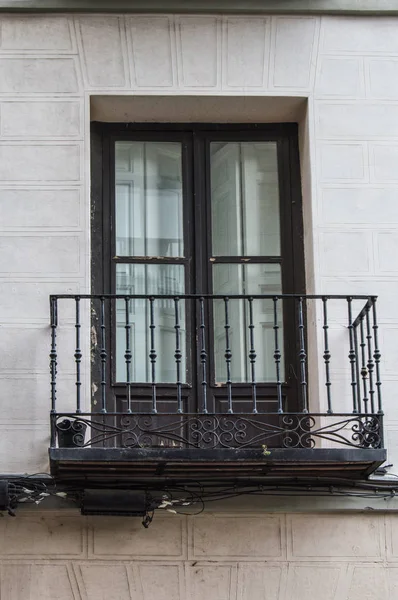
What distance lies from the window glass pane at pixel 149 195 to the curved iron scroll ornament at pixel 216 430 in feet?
5.01

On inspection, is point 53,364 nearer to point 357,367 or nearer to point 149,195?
point 149,195

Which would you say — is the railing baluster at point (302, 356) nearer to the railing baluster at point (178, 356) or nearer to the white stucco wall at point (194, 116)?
the white stucco wall at point (194, 116)

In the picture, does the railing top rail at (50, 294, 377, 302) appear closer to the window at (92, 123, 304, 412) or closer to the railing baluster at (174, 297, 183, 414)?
the railing baluster at (174, 297, 183, 414)

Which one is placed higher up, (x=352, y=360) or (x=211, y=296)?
(x=211, y=296)

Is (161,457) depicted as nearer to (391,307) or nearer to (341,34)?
(391,307)

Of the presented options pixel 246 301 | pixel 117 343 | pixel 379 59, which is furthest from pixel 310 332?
pixel 379 59

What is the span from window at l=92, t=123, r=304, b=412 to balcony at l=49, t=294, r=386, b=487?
0.06 ft

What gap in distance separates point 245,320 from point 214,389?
66cm

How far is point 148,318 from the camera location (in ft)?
36.2

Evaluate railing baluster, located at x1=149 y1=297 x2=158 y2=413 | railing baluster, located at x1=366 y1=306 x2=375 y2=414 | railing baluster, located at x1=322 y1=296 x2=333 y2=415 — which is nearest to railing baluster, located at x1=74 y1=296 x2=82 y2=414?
railing baluster, located at x1=149 y1=297 x2=158 y2=413

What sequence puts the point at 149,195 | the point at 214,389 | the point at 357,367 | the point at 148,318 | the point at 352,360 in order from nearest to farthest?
the point at 352,360 < the point at 357,367 < the point at 214,389 < the point at 148,318 < the point at 149,195

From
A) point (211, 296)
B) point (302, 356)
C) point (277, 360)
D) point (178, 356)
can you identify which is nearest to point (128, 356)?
point (178, 356)

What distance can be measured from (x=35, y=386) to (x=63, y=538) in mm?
1146

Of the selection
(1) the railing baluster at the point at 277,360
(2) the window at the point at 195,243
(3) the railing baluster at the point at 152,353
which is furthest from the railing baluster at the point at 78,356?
(1) the railing baluster at the point at 277,360
